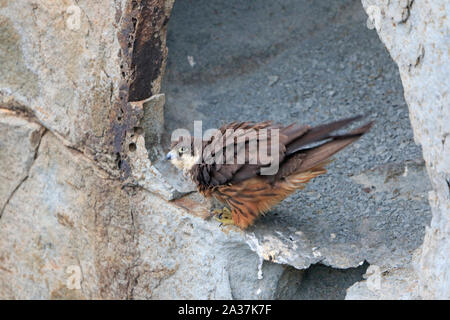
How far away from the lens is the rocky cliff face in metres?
2.93

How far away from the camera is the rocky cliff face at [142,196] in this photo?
2.93m

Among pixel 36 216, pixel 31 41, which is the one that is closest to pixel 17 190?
pixel 36 216

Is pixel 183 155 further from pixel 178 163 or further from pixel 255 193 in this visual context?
pixel 255 193

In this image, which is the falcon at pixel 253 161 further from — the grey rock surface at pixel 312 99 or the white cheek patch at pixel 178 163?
the grey rock surface at pixel 312 99

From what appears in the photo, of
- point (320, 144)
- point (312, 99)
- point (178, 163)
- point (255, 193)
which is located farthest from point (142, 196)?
point (312, 99)

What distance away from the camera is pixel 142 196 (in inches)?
134

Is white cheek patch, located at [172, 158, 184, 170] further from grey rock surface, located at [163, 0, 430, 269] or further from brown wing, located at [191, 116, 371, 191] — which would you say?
grey rock surface, located at [163, 0, 430, 269]

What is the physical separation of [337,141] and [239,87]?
7.26ft

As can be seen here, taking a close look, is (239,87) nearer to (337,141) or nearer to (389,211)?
(389,211)

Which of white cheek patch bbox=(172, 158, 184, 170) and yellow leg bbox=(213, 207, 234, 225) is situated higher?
white cheek patch bbox=(172, 158, 184, 170)

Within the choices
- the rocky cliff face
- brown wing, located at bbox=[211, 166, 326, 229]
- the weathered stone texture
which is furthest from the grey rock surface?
the weathered stone texture

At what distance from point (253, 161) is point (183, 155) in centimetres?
49

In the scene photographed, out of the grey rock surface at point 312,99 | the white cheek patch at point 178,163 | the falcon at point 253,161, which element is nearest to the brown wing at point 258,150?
the falcon at point 253,161

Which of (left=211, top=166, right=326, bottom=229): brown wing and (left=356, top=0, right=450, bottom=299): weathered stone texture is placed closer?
(left=356, top=0, right=450, bottom=299): weathered stone texture
